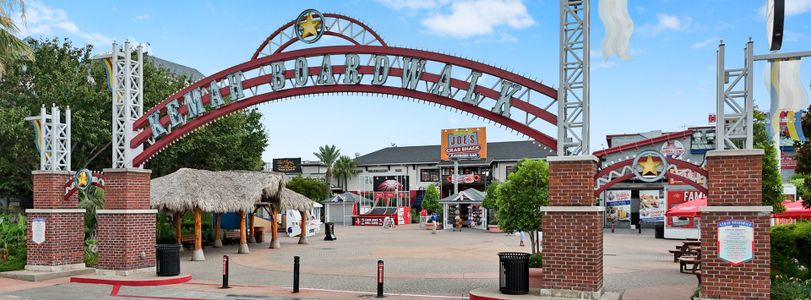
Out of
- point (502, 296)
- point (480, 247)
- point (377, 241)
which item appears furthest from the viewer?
point (377, 241)

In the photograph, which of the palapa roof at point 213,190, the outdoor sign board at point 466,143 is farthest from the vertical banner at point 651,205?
the palapa roof at point 213,190

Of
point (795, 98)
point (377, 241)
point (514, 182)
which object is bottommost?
point (377, 241)

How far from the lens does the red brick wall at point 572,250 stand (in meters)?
12.8

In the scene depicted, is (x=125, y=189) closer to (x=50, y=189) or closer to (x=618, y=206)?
(x=50, y=189)

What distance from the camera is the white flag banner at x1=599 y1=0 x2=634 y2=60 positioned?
1270 centimetres

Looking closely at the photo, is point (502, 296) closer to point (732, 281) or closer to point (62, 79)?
point (732, 281)

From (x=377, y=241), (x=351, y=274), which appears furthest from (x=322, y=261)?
(x=377, y=241)

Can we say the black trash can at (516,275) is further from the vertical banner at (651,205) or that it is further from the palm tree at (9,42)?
the vertical banner at (651,205)

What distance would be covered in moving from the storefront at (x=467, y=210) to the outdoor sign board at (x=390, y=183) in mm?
17713

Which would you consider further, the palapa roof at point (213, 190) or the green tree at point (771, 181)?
the palapa roof at point (213, 190)

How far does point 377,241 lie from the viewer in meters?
36.2

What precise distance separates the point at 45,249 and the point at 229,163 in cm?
1986

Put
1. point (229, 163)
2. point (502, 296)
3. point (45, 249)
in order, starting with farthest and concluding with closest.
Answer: point (229, 163), point (45, 249), point (502, 296)

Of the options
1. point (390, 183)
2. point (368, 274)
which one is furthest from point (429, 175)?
point (368, 274)
